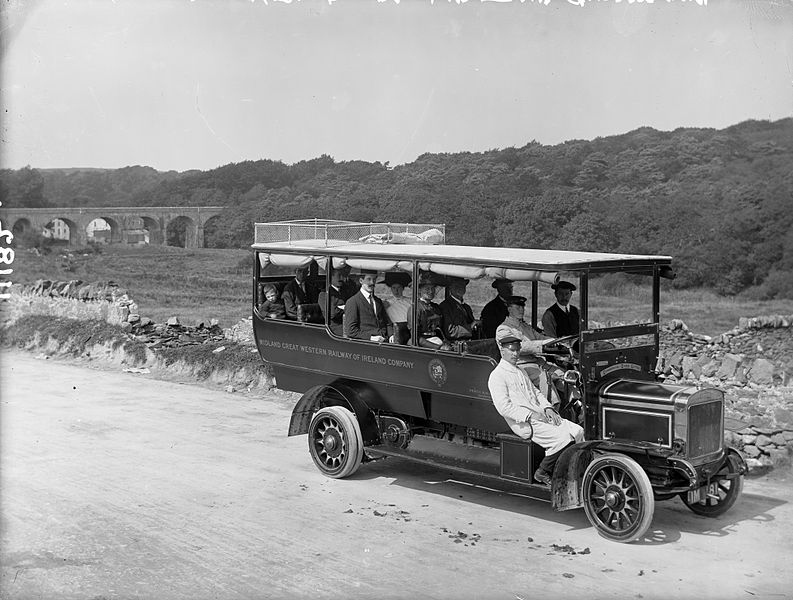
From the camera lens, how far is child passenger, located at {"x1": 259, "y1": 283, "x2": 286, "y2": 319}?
12.3 m

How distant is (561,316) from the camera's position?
1045 cm

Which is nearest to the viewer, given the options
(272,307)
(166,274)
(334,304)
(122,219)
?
(334,304)

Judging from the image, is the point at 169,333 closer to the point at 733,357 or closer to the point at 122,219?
the point at 733,357

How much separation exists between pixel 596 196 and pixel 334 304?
43.2m

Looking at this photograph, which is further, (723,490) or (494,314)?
(494,314)

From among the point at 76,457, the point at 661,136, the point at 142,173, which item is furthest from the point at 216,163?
the point at 76,457

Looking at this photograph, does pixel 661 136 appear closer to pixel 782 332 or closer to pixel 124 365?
pixel 782 332

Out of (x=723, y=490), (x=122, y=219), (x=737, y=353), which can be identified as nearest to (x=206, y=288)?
(x=122, y=219)

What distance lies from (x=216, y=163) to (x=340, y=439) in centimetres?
5704

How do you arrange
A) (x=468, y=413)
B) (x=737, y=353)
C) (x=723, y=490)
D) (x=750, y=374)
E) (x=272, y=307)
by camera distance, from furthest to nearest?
(x=737, y=353) → (x=750, y=374) → (x=272, y=307) → (x=468, y=413) → (x=723, y=490)

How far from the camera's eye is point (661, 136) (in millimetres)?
56531

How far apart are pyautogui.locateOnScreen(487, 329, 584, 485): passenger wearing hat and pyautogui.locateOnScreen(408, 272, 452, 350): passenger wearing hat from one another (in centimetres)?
119

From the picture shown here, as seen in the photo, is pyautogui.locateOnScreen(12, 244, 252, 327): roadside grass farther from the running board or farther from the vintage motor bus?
the running board

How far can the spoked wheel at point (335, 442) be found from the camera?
11023 millimetres
